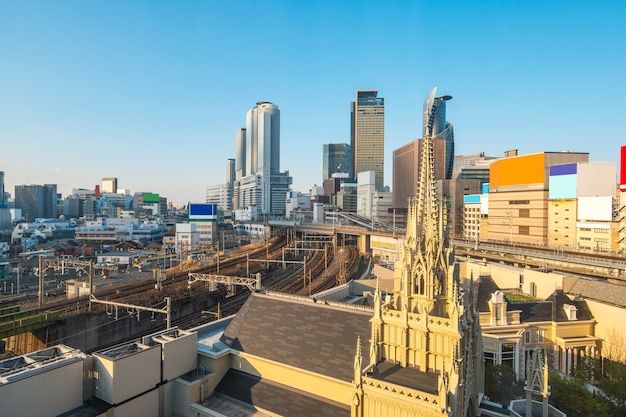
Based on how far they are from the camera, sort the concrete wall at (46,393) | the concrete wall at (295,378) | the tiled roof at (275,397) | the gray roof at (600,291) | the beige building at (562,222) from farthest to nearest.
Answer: the beige building at (562,222) → the gray roof at (600,291) → the tiled roof at (275,397) → the concrete wall at (295,378) → the concrete wall at (46,393)

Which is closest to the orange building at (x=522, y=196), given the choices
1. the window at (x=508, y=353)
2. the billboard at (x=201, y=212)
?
the window at (x=508, y=353)

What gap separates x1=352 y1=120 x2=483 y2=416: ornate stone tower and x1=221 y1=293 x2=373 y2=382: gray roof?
2.98 m

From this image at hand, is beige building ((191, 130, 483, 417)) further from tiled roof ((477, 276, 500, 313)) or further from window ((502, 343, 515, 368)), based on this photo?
tiled roof ((477, 276, 500, 313))

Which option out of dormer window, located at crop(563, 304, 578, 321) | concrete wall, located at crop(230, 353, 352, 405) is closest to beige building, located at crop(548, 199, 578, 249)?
dormer window, located at crop(563, 304, 578, 321)

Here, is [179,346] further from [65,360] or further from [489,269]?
[489,269]

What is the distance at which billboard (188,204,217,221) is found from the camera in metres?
135

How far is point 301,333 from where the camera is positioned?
78.6ft

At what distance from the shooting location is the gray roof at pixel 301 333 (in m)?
21.8

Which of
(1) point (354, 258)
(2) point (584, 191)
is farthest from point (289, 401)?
(2) point (584, 191)

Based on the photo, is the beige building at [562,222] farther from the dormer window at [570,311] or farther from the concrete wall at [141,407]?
the concrete wall at [141,407]

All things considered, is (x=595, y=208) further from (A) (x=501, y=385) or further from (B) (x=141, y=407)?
(B) (x=141, y=407)

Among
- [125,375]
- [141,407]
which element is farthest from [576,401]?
[125,375]

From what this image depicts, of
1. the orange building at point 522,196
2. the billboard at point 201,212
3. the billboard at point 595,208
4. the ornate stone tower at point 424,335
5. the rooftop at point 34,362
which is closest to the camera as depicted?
the ornate stone tower at point 424,335

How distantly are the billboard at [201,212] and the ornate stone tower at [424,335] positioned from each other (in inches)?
4832
